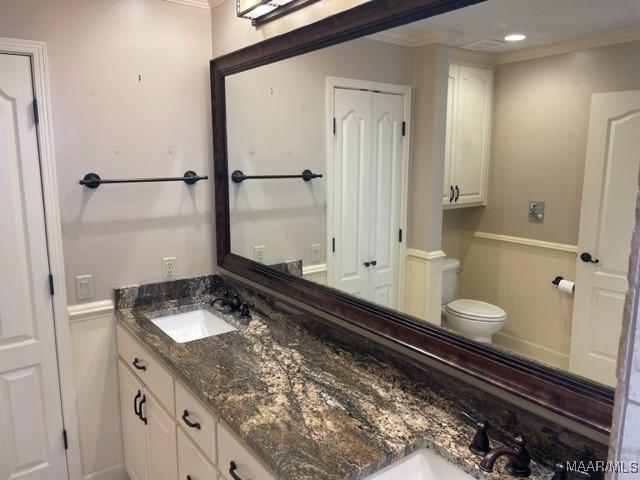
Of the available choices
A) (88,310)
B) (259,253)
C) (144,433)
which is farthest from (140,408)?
(259,253)

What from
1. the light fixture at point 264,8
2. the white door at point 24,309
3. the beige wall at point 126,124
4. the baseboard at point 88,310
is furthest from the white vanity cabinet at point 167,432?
the light fixture at point 264,8

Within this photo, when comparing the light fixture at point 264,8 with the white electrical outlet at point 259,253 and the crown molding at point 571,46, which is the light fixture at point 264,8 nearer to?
the crown molding at point 571,46

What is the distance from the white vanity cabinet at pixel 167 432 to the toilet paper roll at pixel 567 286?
0.87 meters

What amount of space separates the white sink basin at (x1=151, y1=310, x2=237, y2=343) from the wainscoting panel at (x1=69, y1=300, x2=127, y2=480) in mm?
290

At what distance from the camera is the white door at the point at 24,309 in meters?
2.04

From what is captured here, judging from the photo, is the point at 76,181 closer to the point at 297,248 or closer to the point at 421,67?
the point at 297,248

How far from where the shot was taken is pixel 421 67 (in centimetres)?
147

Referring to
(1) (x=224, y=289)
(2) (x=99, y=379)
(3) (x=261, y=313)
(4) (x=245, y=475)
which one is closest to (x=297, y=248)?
(3) (x=261, y=313)

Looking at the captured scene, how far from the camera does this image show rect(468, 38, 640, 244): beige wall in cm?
105

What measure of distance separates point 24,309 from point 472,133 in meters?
2.06

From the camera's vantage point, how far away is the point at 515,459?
1.11 meters

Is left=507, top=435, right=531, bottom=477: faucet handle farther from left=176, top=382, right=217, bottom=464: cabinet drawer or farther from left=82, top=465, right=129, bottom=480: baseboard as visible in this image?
left=82, top=465, right=129, bottom=480: baseboard

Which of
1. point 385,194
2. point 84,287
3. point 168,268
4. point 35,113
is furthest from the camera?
point 168,268

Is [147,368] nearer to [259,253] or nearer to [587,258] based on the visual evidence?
[259,253]
